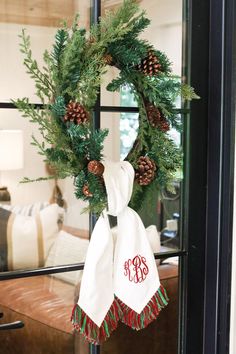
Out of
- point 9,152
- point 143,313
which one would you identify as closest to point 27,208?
point 9,152

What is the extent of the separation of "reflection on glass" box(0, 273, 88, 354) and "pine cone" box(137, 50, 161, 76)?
0.57 meters

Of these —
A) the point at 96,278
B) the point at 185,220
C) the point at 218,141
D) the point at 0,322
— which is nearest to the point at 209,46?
the point at 218,141

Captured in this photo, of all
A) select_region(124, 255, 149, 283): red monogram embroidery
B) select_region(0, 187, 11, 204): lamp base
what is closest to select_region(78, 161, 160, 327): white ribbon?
select_region(124, 255, 149, 283): red monogram embroidery

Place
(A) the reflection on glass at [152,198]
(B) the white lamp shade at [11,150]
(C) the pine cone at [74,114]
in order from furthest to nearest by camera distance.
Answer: (A) the reflection on glass at [152,198] < (B) the white lamp shade at [11,150] < (C) the pine cone at [74,114]

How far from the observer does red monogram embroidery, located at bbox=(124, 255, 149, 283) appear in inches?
52.6

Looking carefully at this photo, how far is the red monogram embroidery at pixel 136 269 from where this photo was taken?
4.38 ft

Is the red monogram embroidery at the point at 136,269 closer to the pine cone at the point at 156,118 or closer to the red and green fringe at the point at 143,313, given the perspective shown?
the red and green fringe at the point at 143,313

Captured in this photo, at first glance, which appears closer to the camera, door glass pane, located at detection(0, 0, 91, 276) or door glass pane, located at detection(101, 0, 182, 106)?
door glass pane, located at detection(0, 0, 91, 276)

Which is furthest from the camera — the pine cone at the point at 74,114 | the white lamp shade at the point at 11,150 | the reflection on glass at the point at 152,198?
the reflection on glass at the point at 152,198

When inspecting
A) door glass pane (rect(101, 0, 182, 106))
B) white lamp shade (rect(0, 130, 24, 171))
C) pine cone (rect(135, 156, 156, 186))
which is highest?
door glass pane (rect(101, 0, 182, 106))

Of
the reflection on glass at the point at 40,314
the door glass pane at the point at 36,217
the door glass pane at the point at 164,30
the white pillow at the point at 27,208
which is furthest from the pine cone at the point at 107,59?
the reflection on glass at the point at 40,314

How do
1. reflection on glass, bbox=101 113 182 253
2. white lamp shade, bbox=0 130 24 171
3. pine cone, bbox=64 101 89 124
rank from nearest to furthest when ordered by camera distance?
pine cone, bbox=64 101 89 124 → white lamp shade, bbox=0 130 24 171 → reflection on glass, bbox=101 113 182 253

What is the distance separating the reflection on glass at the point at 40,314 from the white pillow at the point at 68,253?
0.01 metres

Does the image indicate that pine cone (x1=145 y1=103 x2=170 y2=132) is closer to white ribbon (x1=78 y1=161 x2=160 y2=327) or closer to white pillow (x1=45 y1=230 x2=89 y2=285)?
white ribbon (x1=78 y1=161 x2=160 y2=327)
